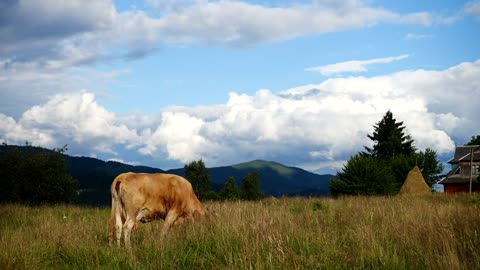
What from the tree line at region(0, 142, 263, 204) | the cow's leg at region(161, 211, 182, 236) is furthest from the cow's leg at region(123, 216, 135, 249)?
the tree line at region(0, 142, 263, 204)

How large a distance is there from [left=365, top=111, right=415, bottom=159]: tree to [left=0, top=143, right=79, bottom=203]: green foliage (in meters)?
64.2

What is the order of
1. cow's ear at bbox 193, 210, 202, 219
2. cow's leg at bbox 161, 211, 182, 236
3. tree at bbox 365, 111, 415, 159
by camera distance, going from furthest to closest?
1. tree at bbox 365, 111, 415, 159
2. cow's ear at bbox 193, 210, 202, 219
3. cow's leg at bbox 161, 211, 182, 236

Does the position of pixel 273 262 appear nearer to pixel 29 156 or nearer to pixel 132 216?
pixel 132 216

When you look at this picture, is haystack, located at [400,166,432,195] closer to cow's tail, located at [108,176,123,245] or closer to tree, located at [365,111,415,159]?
cow's tail, located at [108,176,123,245]

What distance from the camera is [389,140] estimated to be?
96.1m

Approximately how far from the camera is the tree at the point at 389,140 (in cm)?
9619

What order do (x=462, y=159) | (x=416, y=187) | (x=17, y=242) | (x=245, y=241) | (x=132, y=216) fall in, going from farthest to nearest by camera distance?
(x=462, y=159) < (x=416, y=187) < (x=132, y=216) < (x=17, y=242) < (x=245, y=241)

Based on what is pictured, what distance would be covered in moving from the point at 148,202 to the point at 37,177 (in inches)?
1778

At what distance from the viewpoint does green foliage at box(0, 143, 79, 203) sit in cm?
5125

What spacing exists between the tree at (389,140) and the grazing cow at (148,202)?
285 feet

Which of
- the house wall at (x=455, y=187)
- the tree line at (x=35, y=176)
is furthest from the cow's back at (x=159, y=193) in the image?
the house wall at (x=455, y=187)

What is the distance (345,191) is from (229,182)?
60158 mm

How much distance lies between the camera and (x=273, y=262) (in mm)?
6996

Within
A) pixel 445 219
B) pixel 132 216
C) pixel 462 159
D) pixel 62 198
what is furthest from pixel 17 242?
pixel 462 159
